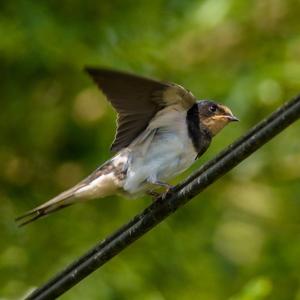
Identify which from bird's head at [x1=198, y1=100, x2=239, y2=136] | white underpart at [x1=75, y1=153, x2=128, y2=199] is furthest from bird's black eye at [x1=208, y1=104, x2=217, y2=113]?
white underpart at [x1=75, y1=153, x2=128, y2=199]

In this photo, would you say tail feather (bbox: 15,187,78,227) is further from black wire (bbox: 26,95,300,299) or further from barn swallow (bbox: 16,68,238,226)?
black wire (bbox: 26,95,300,299)

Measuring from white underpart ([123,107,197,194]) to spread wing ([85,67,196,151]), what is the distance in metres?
0.05

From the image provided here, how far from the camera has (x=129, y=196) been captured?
400 cm

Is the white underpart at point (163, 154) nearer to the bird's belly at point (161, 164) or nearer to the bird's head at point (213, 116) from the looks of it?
the bird's belly at point (161, 164)

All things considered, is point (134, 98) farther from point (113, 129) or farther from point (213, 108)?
point (113, 129)

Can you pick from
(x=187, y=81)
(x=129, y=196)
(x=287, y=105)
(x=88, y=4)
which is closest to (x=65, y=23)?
(x=88, y=4)

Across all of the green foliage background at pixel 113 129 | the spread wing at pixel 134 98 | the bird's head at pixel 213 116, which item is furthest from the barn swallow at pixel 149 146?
the green foliage background at pixel 113 129

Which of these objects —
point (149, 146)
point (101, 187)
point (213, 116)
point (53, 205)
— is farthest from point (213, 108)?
point (53, 205)

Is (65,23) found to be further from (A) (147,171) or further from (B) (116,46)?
(A) (147,171)

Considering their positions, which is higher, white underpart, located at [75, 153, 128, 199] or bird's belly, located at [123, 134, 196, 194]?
bird's belly, located at [123, 134, 196, 194]

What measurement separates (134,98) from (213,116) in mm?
656

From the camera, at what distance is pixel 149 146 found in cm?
402

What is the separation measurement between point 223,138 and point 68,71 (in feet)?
2.73

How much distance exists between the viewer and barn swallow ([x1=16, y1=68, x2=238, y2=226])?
3846 mm
